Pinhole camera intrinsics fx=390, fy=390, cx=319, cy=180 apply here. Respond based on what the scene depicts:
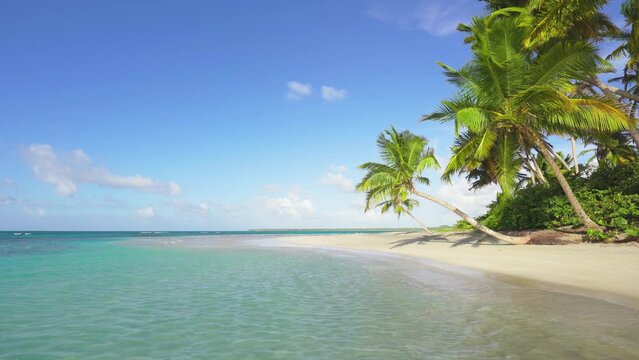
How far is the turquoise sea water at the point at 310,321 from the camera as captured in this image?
5160 millimetres

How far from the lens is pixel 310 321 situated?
22.3 ft

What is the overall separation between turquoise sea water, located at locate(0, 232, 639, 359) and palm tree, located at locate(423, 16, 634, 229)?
7.30m

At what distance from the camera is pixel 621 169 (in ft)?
55.6

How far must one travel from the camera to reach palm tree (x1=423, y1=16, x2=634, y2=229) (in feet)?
47.8

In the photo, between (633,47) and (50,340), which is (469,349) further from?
(633,47)

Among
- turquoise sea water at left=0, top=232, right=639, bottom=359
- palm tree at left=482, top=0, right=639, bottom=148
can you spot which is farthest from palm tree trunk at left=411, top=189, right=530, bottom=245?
turquoise sea water at left=0, top=232, right=639, bottom=359

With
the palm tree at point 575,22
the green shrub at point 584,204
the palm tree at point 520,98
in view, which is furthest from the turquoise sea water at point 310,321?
the palm tree at point 575,22

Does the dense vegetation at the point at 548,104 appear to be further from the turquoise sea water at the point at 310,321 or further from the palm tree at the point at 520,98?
the turquoise sea water at the point at 310,321

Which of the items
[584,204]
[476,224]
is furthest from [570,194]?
[476,224]

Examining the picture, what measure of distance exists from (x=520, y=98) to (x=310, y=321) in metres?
13.0

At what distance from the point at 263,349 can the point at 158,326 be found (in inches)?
91.9

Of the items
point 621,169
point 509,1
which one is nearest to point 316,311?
point 621,169

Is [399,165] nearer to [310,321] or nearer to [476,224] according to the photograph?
[476,224]

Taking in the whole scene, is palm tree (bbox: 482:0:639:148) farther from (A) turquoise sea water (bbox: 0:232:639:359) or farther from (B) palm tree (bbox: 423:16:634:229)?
(A) turquoise sea water (bbox: 0:232:639:359)
